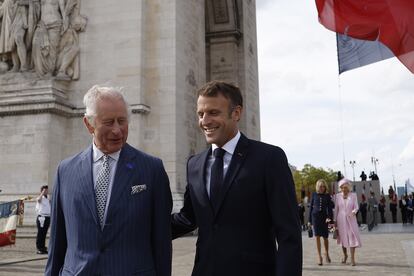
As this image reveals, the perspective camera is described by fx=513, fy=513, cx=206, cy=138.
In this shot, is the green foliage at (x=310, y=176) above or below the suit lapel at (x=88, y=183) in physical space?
above

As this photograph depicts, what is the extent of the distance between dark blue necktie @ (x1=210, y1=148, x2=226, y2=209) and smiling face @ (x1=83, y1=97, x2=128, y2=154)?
513mm

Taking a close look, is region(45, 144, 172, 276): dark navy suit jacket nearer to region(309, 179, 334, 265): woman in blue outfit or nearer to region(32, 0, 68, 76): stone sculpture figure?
region(309, 179, 334, 265): woman in blue outfit

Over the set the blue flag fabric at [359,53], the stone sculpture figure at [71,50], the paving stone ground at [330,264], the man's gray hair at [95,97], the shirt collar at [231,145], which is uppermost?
the stone sculpture figure at [71,50]

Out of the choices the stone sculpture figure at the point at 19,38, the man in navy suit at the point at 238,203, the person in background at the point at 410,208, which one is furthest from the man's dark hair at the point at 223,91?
the person in background at the point at 410,208

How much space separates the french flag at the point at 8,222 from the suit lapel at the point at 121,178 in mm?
7731

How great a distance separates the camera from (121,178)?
2648mm

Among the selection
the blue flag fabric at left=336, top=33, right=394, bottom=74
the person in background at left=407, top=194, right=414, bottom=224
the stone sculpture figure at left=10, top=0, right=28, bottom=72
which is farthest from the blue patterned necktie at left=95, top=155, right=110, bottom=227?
the person in background at left=407, top=194, right=414, bottom=224

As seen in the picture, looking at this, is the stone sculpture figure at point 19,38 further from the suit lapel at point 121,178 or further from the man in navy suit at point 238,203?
the man in navy suit at point 238,203

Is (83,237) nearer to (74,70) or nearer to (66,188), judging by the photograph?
(66,188)

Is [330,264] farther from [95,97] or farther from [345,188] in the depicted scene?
[95,97]

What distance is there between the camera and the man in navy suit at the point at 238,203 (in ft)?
8.51

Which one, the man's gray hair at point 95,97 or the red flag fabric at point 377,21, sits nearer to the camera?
the man's gray hair at point 95,97

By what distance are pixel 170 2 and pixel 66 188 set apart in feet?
43.1

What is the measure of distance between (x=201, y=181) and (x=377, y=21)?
140cm
